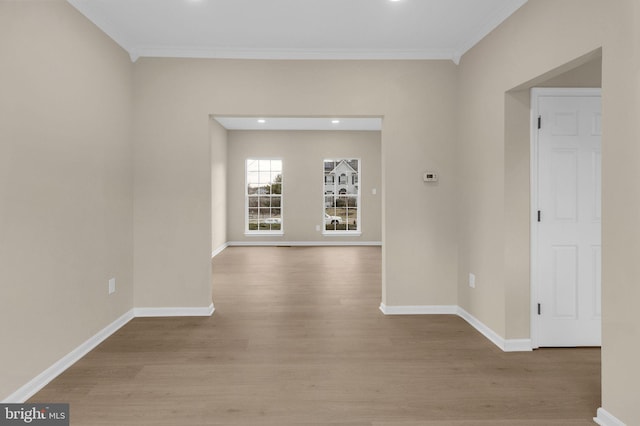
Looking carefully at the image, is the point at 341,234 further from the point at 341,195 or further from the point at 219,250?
the point at 219,250

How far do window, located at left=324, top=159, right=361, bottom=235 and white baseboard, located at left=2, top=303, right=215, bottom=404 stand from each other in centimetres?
587

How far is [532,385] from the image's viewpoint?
2.55m

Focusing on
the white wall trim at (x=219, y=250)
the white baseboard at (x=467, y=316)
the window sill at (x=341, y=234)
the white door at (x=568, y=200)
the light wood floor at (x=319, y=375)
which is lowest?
the light wood floor at (x=319, y=375)

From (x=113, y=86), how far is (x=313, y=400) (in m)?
3.23

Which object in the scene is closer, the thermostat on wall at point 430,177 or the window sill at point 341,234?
the thermostat on wall at point 430,177

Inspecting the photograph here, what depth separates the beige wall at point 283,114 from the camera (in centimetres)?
391

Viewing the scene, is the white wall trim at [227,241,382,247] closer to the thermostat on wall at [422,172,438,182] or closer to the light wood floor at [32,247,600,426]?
the light wood floor at [32,247,600,426]

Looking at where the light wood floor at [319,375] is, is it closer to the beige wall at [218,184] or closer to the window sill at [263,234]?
the beige wall at [218,184]

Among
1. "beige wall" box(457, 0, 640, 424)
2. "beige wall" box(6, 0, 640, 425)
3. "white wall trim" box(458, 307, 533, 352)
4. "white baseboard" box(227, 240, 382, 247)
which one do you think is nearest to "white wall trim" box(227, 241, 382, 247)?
"white baseboard" box(227, 240, 382, 247)

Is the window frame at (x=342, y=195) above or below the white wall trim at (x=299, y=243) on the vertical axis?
above

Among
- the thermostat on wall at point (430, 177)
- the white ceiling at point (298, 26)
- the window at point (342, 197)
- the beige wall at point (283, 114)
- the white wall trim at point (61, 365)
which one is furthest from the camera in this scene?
the window at point (342, 197)

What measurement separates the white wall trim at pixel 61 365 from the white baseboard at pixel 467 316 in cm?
271

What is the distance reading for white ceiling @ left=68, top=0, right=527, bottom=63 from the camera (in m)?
3.04

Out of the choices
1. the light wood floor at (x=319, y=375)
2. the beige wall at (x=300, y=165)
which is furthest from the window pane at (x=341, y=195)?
the light wood floor at (x=319, y=375)
